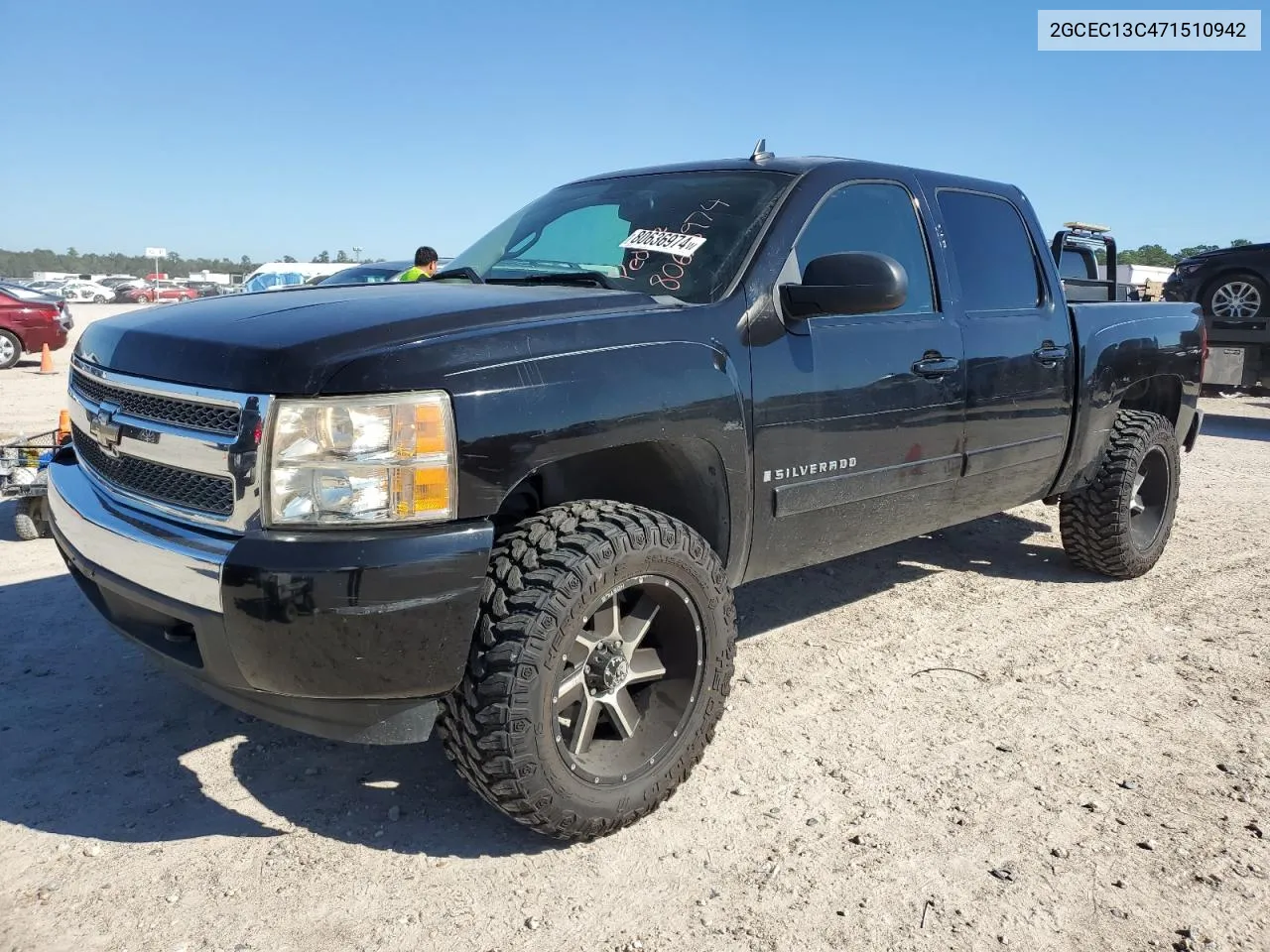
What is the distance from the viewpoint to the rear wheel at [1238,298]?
37.6ft

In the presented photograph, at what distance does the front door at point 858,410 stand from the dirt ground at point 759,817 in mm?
674

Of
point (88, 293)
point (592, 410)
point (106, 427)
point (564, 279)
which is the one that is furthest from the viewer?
point (88, 293)

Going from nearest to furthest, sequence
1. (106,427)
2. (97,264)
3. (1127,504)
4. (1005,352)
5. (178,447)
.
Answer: (178,447), (106,427), (1005,352), (1127,504), (97,264)

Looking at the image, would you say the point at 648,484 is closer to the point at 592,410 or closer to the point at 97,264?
the point at 592,410

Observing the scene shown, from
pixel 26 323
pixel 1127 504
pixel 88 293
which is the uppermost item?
pixel 88 293

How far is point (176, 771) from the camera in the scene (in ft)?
9.64

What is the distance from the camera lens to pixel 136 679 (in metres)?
3.56

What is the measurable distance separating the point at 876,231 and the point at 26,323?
15998 millimetres

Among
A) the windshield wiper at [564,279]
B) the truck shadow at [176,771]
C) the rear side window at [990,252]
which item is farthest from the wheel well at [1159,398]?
the truck shadow at [176,771]

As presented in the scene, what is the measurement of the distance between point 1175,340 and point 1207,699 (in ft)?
7.62

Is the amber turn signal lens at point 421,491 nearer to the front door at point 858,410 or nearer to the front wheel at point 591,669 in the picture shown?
the front wheel at point 591,669

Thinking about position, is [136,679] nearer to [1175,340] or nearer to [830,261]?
[830,261]

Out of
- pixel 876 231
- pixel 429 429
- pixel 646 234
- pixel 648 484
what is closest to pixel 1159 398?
pixel 876 231

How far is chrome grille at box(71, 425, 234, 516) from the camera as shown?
2.24m
